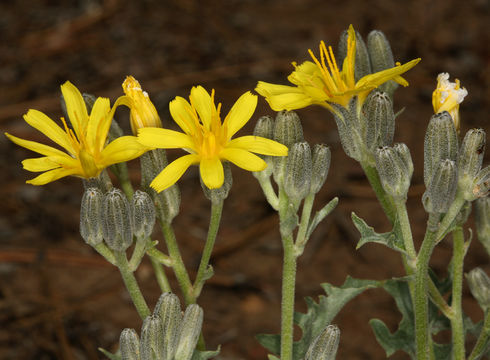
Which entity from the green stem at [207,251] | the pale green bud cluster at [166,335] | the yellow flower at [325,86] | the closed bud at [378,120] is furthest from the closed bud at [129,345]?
the closed bud at [378,120]

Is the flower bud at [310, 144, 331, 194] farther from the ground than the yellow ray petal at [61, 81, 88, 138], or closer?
closer

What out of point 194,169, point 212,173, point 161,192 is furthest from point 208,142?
point 194,169

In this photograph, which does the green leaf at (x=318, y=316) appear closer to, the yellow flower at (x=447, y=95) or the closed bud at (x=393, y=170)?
the closed bud at (x=393, y=170)

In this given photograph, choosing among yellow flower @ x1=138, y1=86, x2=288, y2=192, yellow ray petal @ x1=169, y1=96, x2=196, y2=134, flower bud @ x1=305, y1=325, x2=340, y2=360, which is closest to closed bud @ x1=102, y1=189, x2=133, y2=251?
yellow flower @ x1=138, y1=86, x2=288, y2=192

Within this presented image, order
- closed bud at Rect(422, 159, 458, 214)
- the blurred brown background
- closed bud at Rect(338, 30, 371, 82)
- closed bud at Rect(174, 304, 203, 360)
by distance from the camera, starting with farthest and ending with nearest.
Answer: the blurred brown background
closed bud at Rect(338, 30, 371, 82)
closed bud at Rect(174, 304, 203, 360)
closed bud at Rect(422, 159, 458, 214)

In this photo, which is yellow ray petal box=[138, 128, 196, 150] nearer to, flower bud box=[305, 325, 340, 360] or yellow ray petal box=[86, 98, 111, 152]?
yellow ray petal box=[86, 98, 111, 152]

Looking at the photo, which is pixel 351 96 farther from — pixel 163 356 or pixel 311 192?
pixel 163 356

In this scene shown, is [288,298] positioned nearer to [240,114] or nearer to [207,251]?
[207,251]
